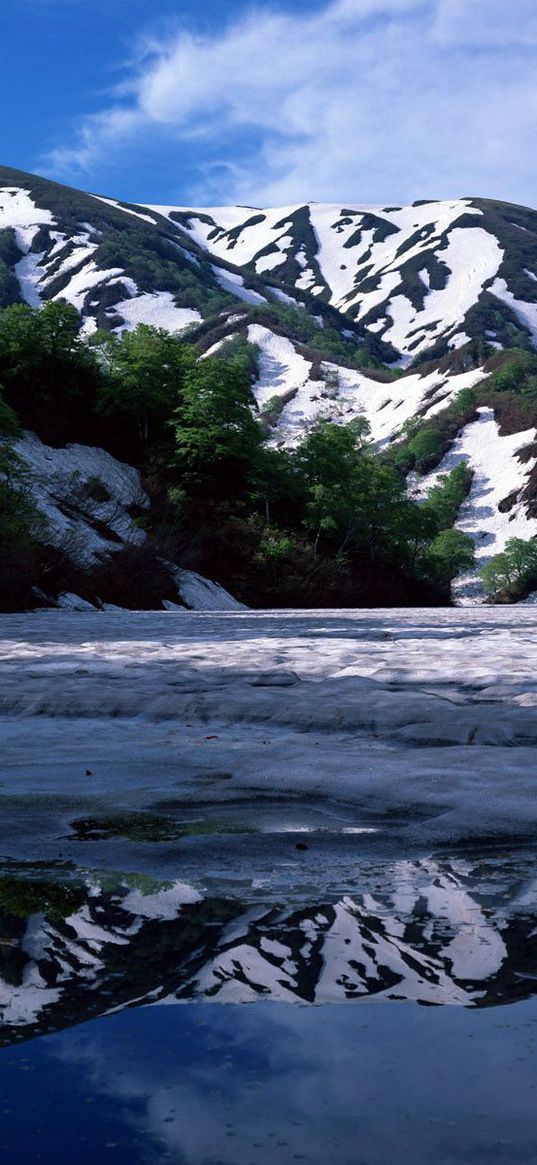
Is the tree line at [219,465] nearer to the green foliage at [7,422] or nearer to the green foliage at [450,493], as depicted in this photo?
the green foliage at [7,422]

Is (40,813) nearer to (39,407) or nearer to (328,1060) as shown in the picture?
(328,1060)

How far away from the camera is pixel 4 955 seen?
2182mm

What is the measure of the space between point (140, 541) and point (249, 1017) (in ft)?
105

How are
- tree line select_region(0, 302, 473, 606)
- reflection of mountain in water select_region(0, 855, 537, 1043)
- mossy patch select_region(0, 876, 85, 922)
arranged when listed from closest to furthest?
1. reflection of mountain in water select_region(0, 855, 537, 1043)
2. mossy patch select_region(0, 876, 85, 922)
3. tree line select_region(0, 302, 473, 606)

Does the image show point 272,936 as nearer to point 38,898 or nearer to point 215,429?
point 38,898

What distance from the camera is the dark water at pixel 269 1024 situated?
1371mm

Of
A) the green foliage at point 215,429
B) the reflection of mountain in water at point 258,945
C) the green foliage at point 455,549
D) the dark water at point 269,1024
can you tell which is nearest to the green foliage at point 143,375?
the green foliage at point 215,429

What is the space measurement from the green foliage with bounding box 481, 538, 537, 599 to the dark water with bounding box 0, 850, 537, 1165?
261 ft

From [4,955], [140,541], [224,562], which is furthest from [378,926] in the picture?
[224,562]

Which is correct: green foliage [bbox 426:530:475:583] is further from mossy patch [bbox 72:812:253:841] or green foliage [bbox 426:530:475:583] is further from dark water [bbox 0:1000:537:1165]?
dark water [bbox 0:1000:537:1165]

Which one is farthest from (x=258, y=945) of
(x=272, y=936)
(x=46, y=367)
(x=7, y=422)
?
(x=46, y=367)

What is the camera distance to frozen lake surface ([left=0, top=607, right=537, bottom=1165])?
1.42m

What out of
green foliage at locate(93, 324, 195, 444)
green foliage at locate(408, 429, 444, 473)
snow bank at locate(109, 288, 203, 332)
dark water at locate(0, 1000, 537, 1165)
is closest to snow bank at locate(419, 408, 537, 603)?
green foliage at locate(408, 429, 444, 473)

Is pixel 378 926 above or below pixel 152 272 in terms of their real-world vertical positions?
below
